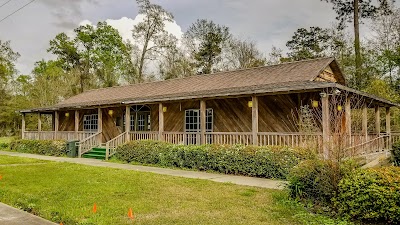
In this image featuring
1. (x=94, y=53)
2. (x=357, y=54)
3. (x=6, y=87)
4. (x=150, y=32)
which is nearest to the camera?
(x=357, y=54)

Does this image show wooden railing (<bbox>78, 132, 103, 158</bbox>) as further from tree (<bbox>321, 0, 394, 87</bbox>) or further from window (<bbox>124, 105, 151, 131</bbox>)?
tree (<bbox>321, 0, 394, 87</bbox>)

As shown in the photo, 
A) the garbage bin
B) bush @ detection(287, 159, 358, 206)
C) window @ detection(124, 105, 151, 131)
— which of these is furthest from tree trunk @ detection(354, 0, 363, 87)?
bush @ detection(287, 159, 358, 206)

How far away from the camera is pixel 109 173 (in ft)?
36.1

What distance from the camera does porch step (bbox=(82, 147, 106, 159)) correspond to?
56.8 feet

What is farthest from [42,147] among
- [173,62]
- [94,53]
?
[94,53]

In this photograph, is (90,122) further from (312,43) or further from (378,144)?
(312,43)

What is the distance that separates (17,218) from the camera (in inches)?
224

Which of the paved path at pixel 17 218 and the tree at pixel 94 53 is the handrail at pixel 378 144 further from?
the tree at pixel 94 53

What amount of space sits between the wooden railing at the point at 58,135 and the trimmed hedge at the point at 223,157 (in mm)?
5967

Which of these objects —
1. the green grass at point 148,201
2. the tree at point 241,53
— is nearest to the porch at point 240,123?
the green grass at point 148,201

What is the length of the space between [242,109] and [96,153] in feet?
27.2

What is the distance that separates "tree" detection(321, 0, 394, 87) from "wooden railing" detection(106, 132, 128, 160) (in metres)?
17.9

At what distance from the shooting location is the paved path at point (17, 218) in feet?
17.7

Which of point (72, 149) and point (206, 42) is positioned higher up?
point (206, 42)
